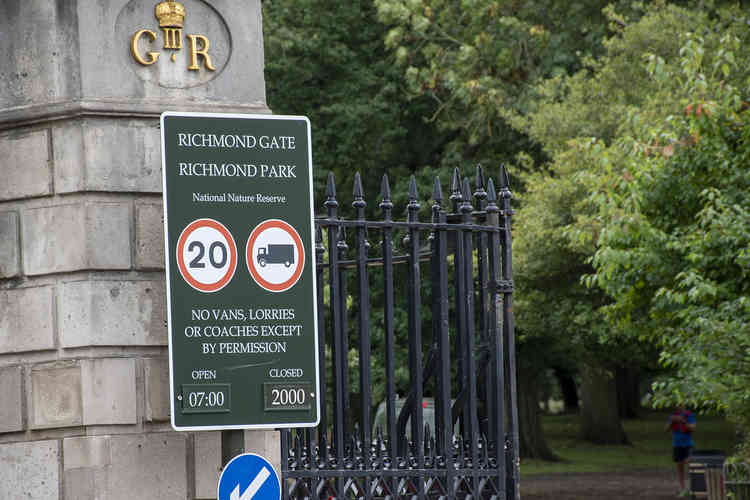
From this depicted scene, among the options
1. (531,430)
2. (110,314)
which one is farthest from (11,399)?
(531,430)

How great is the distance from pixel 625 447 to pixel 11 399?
32.2m

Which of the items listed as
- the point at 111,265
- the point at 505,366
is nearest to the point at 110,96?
the point at 111,265

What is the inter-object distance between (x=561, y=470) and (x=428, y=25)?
1094 centimetres

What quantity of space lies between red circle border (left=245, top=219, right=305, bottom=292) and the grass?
78.9 ft

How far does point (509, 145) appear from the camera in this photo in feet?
84.8

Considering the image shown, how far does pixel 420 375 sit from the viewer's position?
6.98 meters

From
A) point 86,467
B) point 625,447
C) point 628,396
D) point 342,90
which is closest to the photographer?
point 86,467

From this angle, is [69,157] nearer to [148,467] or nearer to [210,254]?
[210,254]

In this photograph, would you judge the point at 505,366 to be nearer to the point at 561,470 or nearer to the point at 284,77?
the point at 284,77

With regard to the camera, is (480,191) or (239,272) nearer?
(239,272)

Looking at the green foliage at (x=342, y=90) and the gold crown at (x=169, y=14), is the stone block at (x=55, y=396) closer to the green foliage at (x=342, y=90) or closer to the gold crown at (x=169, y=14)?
the gold crown at (x=169, y=14)

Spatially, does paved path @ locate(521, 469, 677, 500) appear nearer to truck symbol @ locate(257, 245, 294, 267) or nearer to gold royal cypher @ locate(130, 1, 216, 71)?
truck symbol @ locate(257, 245, 294, 267)

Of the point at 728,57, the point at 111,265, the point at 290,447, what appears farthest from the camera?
the point at 728,57

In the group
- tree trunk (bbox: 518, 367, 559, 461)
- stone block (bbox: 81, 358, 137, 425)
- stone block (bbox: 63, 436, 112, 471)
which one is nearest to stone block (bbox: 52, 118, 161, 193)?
stone block (bbox: 81, 358, 137, 425)
